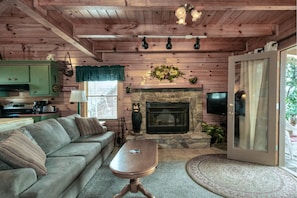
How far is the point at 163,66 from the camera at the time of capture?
4.78 meters

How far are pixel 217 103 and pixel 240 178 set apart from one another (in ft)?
6.94

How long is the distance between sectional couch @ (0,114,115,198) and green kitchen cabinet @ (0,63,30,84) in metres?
1.94

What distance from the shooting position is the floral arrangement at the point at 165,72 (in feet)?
15.6

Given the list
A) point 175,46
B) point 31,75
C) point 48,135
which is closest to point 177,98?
point 175,46

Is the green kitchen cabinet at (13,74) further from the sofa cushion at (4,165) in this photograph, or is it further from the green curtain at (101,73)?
the sofa cushion at (4,165)

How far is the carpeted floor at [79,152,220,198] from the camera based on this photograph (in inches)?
90.7

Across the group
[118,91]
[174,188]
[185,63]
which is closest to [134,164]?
[174,188]

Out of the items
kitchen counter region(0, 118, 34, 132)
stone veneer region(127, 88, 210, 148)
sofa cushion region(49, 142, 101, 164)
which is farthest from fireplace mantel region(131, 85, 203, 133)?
kitchen counter region(0, 118, 34, 132)

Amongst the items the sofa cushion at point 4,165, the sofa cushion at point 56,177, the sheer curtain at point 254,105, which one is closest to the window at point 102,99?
the sofa cushion at point 56,177

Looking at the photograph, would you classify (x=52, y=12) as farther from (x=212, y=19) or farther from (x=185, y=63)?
(x=185, y=63)

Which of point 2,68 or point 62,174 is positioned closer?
point 62,174

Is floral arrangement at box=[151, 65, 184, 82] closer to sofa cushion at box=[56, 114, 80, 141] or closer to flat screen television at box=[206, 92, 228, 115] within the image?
flat screen television at box=[206, 92, 228, 115]

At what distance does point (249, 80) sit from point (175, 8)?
88.3 inches

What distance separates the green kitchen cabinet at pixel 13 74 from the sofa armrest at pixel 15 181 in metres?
3.45
